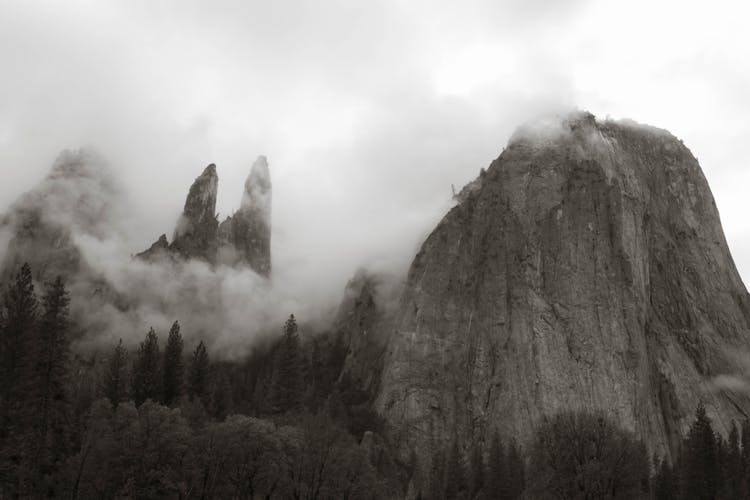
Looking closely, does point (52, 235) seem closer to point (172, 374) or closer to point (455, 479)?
point (172, 374)

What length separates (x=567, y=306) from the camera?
5438 inches

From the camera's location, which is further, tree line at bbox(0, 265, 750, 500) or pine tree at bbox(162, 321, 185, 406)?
pine tree at bbox(162, 321, 185, 406)

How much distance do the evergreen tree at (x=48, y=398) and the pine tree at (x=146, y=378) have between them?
17.7 meters

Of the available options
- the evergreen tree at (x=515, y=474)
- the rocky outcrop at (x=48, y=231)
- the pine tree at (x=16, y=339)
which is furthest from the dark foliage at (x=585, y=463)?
the rocky outcrop at (x=48, y=231)

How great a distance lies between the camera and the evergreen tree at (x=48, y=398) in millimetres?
64500

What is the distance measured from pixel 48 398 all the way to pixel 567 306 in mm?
92330

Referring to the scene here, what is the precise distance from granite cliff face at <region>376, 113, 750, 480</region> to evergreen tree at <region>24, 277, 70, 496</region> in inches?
2710

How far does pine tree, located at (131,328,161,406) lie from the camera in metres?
91.8

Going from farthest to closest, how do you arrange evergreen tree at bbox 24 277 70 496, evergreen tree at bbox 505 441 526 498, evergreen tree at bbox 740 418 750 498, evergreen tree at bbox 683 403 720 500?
evergreen tree at bbox 505 441 526 498
evergreen tree at bbox 683 403 720 500
evergreen tree at bbox 740 418 750 498
evergreen tree at bbox 24 277 70 496

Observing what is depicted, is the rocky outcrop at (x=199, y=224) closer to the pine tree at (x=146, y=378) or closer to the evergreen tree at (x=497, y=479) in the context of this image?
the pine tree at (x=146, y=378)

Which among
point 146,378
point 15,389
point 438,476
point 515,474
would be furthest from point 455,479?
point 15,389

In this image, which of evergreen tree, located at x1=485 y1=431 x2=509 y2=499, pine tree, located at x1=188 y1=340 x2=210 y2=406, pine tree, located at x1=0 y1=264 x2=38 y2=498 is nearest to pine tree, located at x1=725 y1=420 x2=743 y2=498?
evergreen tree, located at x1=485 y1=431 x2=509 y2=499

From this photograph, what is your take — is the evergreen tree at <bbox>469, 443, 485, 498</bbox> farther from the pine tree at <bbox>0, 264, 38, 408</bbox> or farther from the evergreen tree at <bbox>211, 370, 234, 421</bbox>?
the pine tree at <bbox>0, 264, 38, 408</bbox>

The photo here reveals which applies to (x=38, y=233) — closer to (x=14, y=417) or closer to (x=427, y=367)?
(x=427, y=367)
